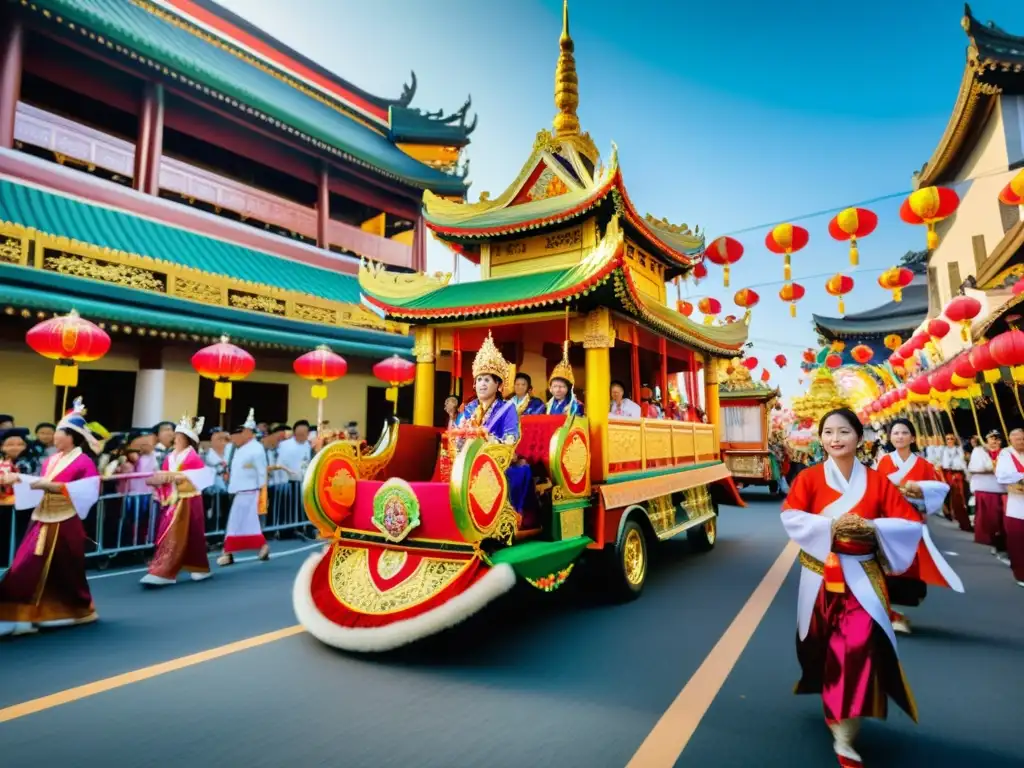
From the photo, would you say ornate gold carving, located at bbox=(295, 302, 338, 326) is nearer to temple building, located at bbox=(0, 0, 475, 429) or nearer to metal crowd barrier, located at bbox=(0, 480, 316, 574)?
temple building, located at bbox=(0, 0, 475, 429)

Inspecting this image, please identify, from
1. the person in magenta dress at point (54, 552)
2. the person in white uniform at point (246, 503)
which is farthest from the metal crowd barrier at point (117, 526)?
the person in magenta dress at point (54, 552)

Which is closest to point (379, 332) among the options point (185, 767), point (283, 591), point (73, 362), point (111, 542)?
point (73, 362)

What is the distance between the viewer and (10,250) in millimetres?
8578

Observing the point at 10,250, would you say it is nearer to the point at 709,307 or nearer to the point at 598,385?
the point at 598,385

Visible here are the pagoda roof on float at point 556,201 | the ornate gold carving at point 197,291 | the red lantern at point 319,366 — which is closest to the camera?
the pagoda roof on float at point 556,201

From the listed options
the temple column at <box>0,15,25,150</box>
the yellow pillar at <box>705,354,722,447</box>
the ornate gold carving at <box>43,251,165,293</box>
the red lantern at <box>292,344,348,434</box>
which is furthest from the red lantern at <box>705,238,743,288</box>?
the temple column at <box>0,15,25,150</box>

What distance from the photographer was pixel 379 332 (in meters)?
13.8

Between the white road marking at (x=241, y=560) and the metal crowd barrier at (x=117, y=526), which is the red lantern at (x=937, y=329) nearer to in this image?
the white road marking at (x=241, y=560)

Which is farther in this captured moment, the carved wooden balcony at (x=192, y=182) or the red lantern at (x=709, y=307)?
the red lantern at (x=709, y=307)

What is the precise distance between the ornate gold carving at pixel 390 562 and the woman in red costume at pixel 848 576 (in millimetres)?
2636

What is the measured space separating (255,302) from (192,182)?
4290 mm

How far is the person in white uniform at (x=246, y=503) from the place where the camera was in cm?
710

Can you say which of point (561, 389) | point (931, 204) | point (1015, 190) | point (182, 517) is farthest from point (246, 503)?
point (1015, 190)

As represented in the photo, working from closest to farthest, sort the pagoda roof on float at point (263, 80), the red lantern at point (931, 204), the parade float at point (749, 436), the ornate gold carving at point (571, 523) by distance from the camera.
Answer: the ornate gold carving at point (571, 523) < the red lantern at point (931, 204) < the pagoda roof on float at point (263, 80) < the parade float at point (749, 436)
